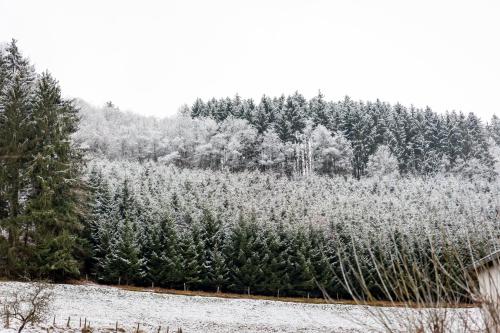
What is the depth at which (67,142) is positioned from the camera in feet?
121

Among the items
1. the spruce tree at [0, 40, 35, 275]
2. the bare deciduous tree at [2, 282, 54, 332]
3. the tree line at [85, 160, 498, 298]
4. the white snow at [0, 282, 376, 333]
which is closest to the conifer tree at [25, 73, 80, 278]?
the spruce tree at [0, 40, 35, 275]

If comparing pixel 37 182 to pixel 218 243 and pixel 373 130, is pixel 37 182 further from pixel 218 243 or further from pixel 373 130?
pixel 373 130

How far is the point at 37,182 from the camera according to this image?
3575cm

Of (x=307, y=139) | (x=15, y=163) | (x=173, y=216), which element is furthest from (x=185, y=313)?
(x=307, y=139)

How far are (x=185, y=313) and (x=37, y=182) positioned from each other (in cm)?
1627

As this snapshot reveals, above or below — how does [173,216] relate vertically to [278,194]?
below

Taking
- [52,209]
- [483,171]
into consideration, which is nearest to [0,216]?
[52,209]

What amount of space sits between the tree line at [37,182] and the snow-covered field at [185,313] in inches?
145

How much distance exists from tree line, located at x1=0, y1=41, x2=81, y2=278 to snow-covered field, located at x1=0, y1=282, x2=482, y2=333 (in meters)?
3.67

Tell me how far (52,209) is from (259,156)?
57893mm

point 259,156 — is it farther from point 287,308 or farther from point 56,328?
point 56,328

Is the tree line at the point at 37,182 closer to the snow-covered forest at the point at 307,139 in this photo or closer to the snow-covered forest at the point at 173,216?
the snow-covered forest at the point at 173,216

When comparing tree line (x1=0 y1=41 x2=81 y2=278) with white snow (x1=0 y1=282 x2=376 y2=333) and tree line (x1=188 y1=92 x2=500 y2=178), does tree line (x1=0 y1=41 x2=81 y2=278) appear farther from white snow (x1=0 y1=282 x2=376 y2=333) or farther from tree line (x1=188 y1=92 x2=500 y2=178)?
tree line (x1=188 y1=92 x2=500 y2=178)

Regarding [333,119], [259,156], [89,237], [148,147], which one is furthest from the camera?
[333,119]
